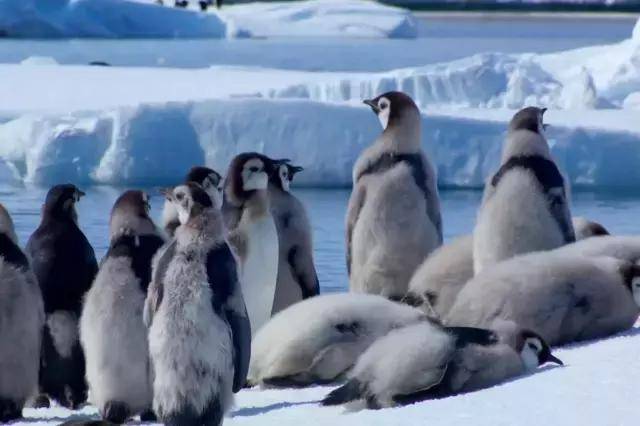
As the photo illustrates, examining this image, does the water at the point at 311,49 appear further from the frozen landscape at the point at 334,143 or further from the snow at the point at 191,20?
the frozen landscape at the point at 334,143

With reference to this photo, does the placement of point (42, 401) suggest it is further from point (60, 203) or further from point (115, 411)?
point (60, 203)

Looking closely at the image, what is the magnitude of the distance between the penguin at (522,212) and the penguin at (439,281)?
54mm

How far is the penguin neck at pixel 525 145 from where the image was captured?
212 inches

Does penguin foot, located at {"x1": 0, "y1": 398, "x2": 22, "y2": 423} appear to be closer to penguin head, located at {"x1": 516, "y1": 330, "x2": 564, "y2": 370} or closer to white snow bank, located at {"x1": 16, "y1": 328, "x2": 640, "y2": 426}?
white snow bank, located at {"x1": 16, "y1": 328, "x2": 640, "y2": 426}

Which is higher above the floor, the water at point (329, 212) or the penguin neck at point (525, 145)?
the penguin neck at point (525, 145)

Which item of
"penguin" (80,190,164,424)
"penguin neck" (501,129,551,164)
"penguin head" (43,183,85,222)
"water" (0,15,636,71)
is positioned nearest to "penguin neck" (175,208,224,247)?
"penguin" (80,190,164,424)

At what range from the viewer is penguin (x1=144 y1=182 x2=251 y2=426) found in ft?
11.7

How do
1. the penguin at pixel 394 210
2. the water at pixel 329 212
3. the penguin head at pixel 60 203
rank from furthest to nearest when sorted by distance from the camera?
the water at pixel 329 212
the penguin at pixel 394 210
the penguin head at pixel 60 203

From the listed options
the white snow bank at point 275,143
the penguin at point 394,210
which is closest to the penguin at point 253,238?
the penguin at point 394,210

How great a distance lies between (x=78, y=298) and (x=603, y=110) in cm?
1131

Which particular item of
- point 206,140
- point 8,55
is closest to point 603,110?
point 206,140

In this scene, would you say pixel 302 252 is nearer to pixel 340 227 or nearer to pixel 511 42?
pixel 340 227

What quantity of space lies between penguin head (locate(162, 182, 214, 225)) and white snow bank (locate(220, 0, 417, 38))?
33.8 meters

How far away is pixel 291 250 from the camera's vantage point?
580 centimetres
